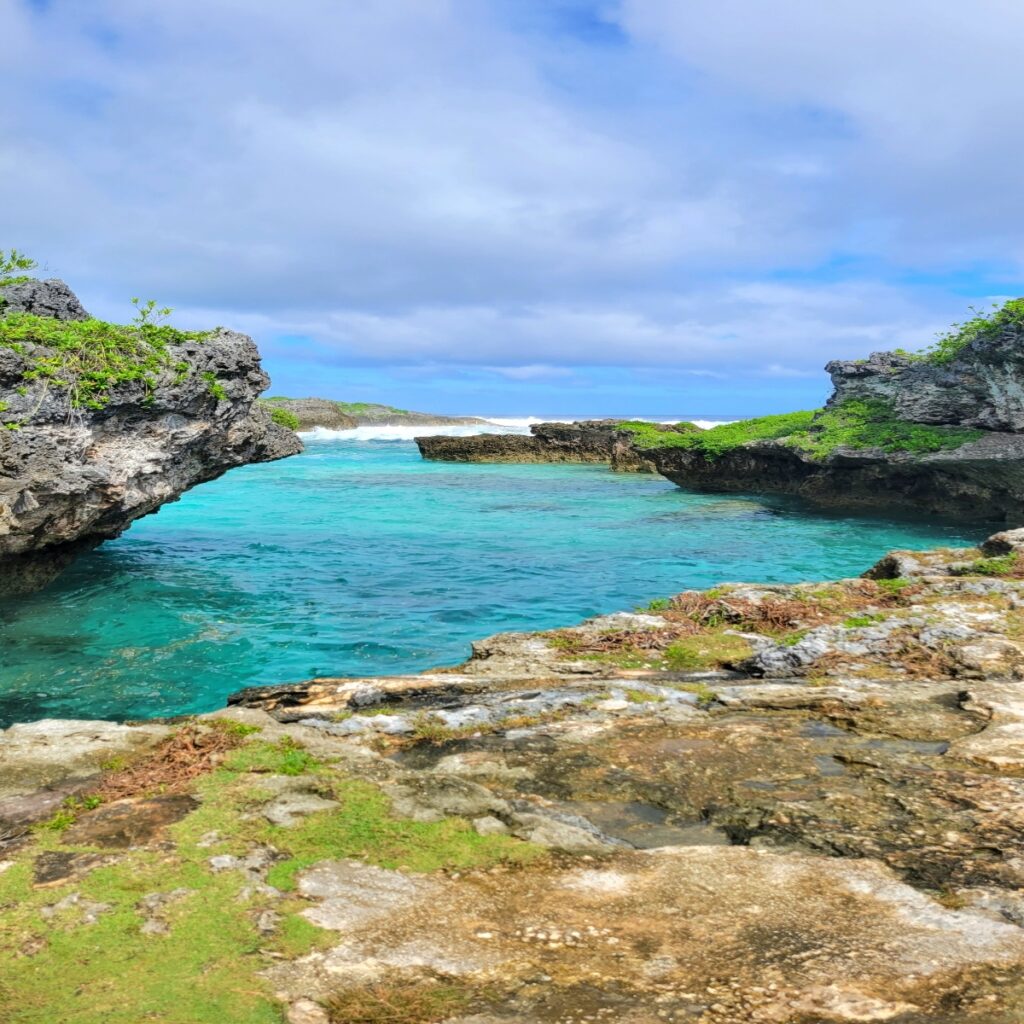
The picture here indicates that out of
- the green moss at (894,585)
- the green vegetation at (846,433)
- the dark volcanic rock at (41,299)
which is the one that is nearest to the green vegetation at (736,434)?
the green vegetation at (846,433)

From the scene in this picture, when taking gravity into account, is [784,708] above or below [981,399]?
below

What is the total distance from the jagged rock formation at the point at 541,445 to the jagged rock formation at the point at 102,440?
132 ft

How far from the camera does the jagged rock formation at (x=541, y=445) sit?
5772 centimetres

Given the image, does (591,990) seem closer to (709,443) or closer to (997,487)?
(997,487)

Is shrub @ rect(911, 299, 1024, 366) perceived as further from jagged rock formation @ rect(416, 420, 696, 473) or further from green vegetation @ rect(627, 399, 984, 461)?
jagged rock formation @ rect(416, 420, 696, 473)

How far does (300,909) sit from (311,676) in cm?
803

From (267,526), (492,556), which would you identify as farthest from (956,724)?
(267,526)

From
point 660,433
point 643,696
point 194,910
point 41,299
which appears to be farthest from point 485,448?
point 194,910

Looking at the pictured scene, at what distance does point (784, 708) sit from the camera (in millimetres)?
7570

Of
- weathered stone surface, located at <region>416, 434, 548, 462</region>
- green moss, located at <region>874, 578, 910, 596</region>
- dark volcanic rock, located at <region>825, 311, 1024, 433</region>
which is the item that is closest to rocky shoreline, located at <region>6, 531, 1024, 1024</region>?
green moss, located at <region>874, 578, 910, 596</region>

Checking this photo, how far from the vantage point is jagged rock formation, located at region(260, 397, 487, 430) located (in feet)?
291

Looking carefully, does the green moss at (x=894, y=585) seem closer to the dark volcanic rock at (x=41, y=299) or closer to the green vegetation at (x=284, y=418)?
the dark volcanic rock at (x=41, y=299)

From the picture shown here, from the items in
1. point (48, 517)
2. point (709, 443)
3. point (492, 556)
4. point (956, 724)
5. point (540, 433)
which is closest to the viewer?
point (956, 724)

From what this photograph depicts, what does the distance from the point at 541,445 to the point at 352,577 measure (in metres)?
41.1
